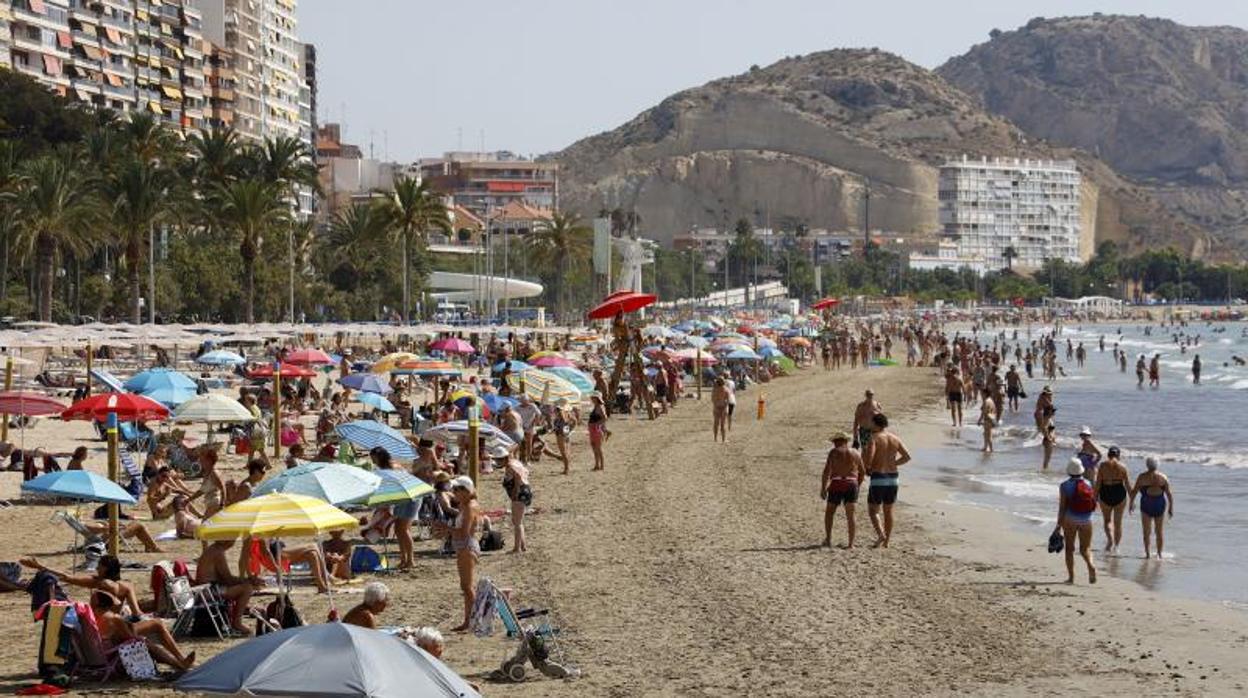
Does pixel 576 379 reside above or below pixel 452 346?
below

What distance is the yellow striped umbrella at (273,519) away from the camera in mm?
11039

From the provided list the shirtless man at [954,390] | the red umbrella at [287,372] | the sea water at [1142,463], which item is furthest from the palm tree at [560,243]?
the red umbrella at [287,372]

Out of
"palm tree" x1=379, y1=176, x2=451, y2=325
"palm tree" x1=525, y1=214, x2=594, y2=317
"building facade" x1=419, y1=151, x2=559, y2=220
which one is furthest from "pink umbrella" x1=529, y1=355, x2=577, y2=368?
"building facade" x1=419, y1=151, x2=559, y2=220

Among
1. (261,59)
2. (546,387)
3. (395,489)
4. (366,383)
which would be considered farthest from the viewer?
(261,59)

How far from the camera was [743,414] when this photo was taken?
3575cm

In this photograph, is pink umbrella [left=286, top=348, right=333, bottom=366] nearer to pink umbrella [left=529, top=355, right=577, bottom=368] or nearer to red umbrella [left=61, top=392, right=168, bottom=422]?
pink umbrella [left=529, top=355, right=577, bottom=368]

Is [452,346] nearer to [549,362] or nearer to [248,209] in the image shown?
[549,362]

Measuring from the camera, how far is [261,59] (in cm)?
10988

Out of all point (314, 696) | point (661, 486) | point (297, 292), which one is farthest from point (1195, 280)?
point (314, 696)

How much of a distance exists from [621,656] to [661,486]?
988 cm

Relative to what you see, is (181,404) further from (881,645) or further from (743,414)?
(743,414)

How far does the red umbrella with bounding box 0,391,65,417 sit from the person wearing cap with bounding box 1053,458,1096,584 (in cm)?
1207

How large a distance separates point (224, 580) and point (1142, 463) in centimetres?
1928

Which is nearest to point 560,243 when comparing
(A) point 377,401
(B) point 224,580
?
(A) point 377,401
